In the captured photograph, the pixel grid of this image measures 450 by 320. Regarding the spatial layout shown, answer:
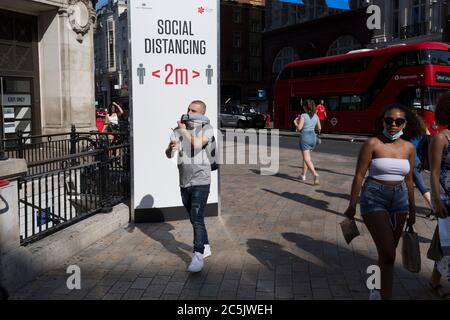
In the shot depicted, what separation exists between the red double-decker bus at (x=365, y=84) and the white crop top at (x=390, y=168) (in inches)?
538

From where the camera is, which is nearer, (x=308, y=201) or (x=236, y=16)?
(x=308, y=201)

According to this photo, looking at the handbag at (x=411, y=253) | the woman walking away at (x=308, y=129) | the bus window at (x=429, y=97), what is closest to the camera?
the handbag at (x=411, y=253)

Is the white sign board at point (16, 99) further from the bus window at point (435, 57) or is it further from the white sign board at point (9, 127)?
the bus window at point (435, 57)

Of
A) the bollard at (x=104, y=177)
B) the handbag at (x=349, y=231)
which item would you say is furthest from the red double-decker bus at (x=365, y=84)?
the handbag at (x=349, y=231)

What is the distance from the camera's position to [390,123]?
374 cm

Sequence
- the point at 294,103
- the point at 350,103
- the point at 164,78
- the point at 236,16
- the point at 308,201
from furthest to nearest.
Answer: the point at 236,16 < the point at 294,103 < the point at 350,103 < the point at 308,201 < the point at 164,78

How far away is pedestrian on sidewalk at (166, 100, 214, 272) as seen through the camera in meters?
4.71

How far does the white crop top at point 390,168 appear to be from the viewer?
3.71 meters

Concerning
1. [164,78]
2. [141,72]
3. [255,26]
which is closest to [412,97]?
[164,78]

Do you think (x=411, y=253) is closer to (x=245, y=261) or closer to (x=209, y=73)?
(x=245, y=261)

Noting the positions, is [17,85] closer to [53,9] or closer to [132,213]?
[53,9]

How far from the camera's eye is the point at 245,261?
5.07 metres

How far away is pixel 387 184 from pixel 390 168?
13 cm

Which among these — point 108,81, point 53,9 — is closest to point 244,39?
point 108,81
